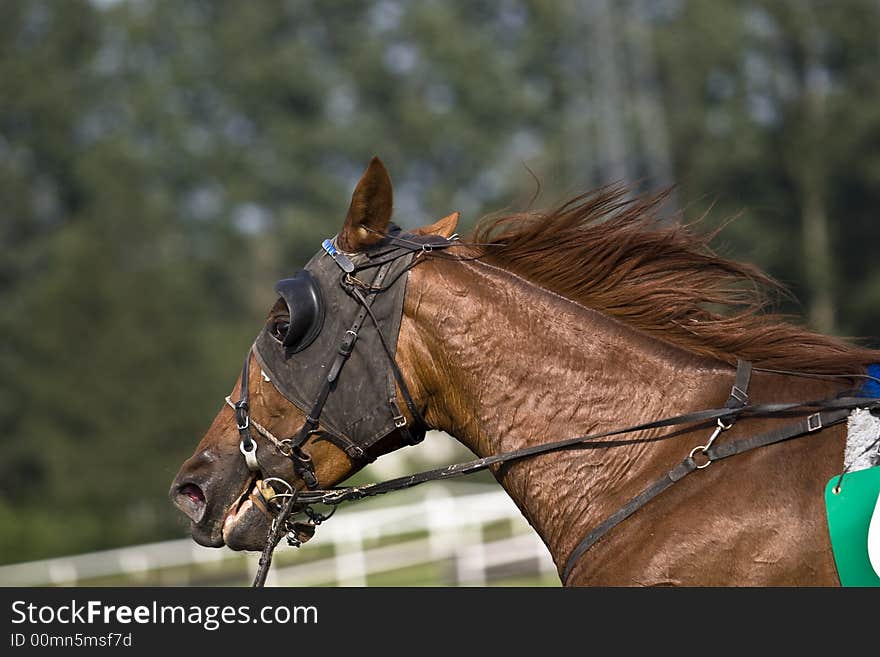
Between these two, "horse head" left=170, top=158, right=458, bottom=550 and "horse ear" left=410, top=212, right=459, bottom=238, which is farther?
"horse ear" left=410, top=212, right=459, bottom=238

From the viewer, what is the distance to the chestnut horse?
3.85 metres

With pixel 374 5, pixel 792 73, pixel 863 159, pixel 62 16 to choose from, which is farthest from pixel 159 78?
pixel 863 159

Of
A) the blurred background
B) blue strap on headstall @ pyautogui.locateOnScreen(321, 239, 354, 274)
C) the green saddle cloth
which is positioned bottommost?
the green saddle cloth

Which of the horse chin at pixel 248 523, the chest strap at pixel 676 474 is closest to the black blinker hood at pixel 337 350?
the horse chin at pixel 248 523

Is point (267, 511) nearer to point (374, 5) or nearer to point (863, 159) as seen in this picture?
point (863, 159)

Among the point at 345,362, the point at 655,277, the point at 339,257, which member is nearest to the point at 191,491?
the point at 345,362

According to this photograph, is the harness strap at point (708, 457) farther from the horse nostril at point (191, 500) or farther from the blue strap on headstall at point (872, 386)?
the horse nostril at point (191, 500)

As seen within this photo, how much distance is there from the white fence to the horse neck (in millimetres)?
9967

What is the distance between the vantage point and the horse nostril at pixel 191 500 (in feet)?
13.8

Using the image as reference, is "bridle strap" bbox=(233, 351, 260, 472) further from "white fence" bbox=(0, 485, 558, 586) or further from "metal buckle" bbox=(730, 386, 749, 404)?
"white fence" bbox=(0, 485, 558, 586)

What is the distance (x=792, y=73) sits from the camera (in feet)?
139

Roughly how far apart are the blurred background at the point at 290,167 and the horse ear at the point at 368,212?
444 inches

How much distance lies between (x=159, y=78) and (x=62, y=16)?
541 centimetres

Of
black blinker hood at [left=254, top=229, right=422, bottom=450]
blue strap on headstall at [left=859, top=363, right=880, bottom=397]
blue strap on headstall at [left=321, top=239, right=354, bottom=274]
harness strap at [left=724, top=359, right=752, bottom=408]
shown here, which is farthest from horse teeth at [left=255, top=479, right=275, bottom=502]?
blue strap on headstall at [left=859, top=363, right=880, bottom=397]
